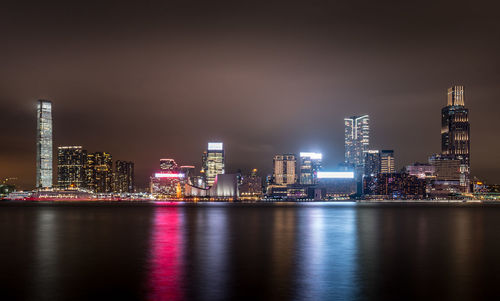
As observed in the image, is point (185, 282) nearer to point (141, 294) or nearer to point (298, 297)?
point (141, 294)

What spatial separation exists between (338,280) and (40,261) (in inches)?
801

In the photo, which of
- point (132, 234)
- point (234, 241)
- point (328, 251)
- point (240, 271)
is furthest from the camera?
point (132, 234)

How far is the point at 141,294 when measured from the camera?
21672 millimetres

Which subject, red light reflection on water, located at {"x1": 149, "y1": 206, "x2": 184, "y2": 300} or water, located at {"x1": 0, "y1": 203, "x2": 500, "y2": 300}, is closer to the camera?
red light reflection on water, located at {"x1": 149, "y1": 206, "x2": 184, "y2": 300}

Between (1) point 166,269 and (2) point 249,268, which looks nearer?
(1) point 166,269

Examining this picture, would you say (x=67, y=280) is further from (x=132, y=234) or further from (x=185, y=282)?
(x=132, y=234)

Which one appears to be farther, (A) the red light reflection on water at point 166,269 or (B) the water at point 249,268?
(B) the water at point 249,268

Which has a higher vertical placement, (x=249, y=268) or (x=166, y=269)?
(x=166, y=269)

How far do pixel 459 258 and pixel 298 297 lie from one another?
18500 mm

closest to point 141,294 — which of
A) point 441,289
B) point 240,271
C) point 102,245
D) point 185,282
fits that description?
point 185,282

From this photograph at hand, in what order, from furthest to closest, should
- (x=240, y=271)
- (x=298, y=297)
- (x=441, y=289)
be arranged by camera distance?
(x=240, y=271)
(x=441, y=289)
(x=298, y=297)

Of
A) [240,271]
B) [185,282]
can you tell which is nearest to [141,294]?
[185,282]

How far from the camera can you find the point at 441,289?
2333 centimetres

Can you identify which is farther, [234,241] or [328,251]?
[234,241]
